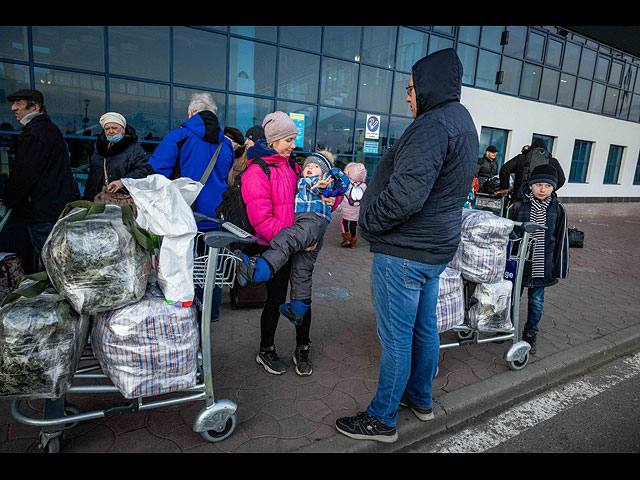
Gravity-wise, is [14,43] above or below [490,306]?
above

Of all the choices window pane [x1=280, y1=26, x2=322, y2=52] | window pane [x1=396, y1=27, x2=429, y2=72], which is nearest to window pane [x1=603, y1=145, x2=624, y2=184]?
window pane [x1=396, y1=27, x2=429, y2=72]

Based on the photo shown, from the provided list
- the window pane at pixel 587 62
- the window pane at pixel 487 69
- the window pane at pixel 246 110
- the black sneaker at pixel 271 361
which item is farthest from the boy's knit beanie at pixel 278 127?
the window pane at pixel 587 62

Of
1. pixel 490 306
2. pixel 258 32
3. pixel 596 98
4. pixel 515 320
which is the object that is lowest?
pixel 515 320

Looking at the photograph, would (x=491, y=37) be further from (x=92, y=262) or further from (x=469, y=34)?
(x=92, y=262)

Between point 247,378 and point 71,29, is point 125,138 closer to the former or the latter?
point 247,378

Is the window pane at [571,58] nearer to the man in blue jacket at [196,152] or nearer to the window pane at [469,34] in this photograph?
the window pane at [469,34]

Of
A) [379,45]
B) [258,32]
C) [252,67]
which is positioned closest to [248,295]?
[252,67]

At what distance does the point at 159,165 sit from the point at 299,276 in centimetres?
150

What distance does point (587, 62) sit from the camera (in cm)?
1962

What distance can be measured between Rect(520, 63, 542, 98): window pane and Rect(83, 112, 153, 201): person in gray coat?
1789 cm

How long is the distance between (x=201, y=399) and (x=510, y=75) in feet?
62.0

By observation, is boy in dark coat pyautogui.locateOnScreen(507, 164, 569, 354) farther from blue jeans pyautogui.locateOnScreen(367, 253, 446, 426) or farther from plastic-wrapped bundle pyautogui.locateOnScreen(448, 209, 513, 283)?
blue jeans pyautogui.locateOnScreen(367, 253, 446, 426)

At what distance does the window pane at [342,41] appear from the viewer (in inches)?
497
